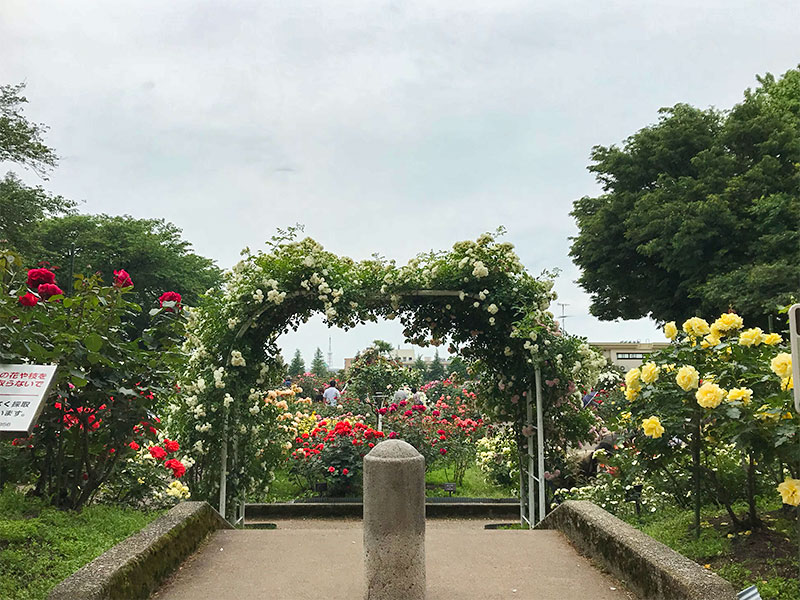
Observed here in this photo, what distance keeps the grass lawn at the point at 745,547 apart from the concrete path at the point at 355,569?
57 cm

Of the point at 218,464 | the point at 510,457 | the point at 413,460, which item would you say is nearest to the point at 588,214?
the point at 510,457

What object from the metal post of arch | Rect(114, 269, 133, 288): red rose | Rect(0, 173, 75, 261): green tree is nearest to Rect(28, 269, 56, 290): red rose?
Rect(114, 269, 133, 288): red rose

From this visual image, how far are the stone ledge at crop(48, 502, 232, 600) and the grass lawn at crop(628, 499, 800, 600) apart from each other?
3190 mm

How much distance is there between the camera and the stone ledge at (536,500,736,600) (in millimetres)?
3211

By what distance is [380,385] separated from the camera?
44.6 feet

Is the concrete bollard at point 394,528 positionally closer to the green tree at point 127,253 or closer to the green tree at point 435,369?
the green tree at point 127,253

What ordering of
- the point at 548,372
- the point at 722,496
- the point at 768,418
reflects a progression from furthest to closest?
1. the point at 548,372
2. the point at 722,496
3. the point at 768,418

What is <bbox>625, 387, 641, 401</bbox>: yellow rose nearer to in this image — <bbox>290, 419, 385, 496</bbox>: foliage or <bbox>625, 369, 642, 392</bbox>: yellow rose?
<bbox>625, 369, 642, 392</bbox>: yellow rose

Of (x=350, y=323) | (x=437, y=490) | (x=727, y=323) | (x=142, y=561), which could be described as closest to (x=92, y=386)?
(x=142, y=561)

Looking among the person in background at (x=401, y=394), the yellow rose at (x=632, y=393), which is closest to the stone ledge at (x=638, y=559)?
the yellow rose at (x=632, y=393)

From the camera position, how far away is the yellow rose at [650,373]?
14.2 feet

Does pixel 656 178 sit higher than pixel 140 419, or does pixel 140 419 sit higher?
pixel 656 178

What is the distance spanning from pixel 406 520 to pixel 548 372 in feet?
13.5

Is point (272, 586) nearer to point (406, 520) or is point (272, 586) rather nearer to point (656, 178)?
point (406, 520)
